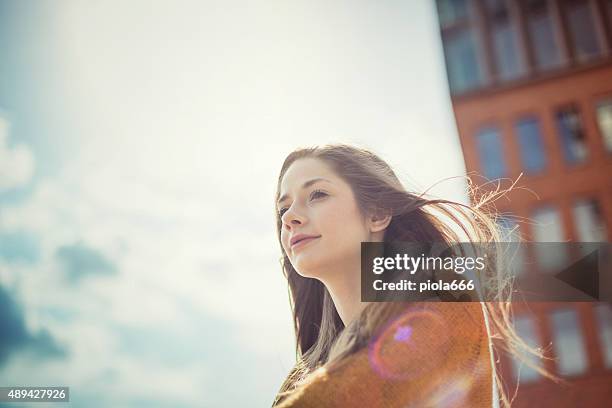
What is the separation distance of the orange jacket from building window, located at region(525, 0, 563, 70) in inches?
160

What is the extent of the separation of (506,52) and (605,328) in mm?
2663

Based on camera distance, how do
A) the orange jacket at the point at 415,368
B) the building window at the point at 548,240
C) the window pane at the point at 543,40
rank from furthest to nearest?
1. the window pane at the point at 543,40
2. the building window at the point at 548,240
3. the orange jacket at the point at 415,368

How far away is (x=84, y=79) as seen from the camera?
256 centimetres

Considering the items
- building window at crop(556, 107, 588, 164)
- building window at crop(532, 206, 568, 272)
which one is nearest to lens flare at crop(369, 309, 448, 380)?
building window at crop(532, 206, 568, 272)

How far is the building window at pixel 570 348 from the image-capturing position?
392 cm

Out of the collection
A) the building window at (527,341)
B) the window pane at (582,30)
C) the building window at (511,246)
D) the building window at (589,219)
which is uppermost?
the window pane at (582,30)

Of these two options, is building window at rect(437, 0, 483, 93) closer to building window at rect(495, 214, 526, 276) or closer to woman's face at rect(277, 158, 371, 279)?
building window at rect(495, 214, 526, 276)

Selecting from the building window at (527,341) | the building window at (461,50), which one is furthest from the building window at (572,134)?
the building window at (527,341)

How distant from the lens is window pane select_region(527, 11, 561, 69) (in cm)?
480

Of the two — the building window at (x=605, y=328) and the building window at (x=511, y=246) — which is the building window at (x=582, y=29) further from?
the building window at (x=511, y=246)

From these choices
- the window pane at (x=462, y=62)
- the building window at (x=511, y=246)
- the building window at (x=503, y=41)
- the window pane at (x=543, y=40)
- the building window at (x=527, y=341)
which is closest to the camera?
the building window at (x=511, y=246)

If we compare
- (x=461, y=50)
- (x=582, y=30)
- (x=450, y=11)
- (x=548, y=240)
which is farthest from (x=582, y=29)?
(x=548, y=240)

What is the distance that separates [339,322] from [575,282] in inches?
43.1

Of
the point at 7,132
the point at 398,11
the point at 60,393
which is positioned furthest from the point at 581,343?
the point at 7,132
